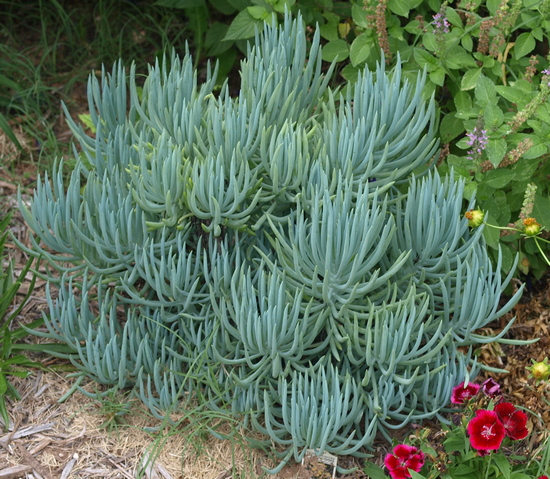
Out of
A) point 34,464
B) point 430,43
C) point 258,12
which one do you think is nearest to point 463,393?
point 430,43

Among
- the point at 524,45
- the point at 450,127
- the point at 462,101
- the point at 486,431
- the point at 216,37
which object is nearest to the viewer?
the point at 486,431

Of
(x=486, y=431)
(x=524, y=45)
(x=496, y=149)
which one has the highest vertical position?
(x=524, y=45)

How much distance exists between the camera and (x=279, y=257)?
207 cm

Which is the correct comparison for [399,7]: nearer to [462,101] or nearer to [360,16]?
[360,16]

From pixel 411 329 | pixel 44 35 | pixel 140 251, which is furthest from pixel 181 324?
pixel 44 35

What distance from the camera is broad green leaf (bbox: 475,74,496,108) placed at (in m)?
2.31

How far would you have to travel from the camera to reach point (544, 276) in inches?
113

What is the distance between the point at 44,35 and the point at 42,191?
1.87m

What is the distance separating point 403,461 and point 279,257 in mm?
679

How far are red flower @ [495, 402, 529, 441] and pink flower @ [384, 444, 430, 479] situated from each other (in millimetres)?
259

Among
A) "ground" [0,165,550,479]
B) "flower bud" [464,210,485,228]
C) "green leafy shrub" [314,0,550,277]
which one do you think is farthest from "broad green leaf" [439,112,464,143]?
"ground" [0,165,550,479]

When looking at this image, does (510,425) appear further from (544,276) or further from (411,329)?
(544,276)

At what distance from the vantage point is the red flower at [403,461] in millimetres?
2043

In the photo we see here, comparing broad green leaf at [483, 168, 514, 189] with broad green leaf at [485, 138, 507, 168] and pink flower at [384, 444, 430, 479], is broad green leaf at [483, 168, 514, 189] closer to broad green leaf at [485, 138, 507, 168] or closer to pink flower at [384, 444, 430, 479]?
Result: broad green leaf at [485, 138, 507, 168]
